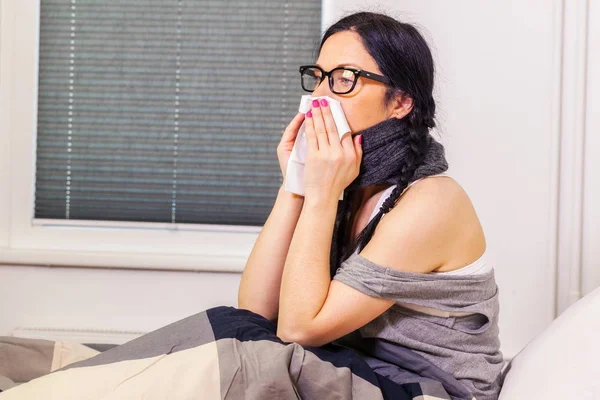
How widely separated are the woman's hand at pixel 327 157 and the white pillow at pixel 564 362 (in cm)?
47

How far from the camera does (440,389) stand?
1.08 m

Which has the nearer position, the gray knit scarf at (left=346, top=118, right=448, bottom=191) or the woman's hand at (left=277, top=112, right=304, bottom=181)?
the gray knit scarf at (left=346, top=118, right=448, bottom=191)

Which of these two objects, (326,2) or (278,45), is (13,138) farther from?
(326,2)

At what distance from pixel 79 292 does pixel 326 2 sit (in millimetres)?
1263

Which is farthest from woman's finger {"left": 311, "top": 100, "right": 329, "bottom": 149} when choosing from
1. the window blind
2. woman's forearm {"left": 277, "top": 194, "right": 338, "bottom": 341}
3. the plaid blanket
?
the window blind

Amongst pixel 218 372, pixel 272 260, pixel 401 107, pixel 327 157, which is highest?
pixel 401 107

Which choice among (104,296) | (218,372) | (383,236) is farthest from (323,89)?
(104,296)

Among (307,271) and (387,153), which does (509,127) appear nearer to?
(387,153)

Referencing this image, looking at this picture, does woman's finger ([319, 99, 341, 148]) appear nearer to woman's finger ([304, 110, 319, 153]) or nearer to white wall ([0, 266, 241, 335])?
woman's finger ([304, 110, 319, 153])

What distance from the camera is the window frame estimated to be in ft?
6.97

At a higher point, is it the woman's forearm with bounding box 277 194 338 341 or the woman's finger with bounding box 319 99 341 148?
the woman's finger with bounding box 319 99 341 148

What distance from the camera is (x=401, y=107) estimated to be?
1.31 m

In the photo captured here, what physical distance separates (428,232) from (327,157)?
0.82 ft

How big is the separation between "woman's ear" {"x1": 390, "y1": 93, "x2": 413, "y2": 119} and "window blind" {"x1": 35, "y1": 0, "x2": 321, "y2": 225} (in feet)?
2.82
